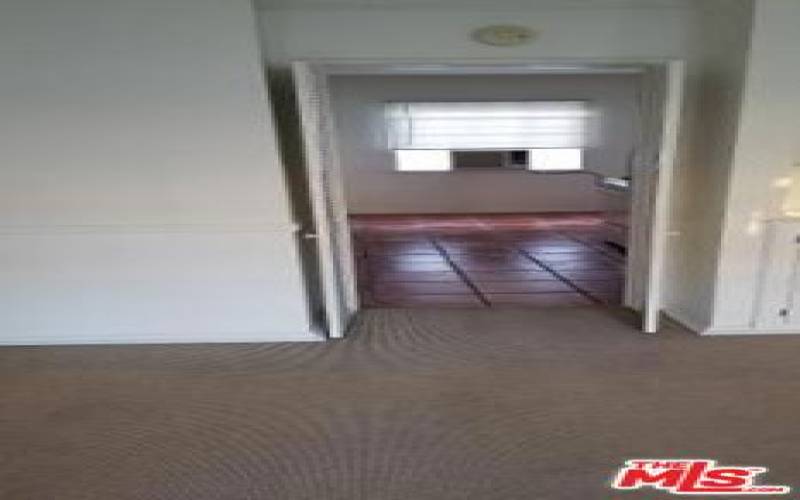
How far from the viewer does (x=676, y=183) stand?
3576 millimetres

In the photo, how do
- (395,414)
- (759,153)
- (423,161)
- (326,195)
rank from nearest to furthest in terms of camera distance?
(395,414) < (759,153) < (326,195) < (423,161)

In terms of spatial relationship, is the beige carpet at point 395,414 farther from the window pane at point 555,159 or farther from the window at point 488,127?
the window pane at point 555,159

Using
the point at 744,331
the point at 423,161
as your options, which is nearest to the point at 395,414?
the point at 744,331

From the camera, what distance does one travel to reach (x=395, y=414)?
8.14 feet

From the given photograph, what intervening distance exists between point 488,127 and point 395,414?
682 cm

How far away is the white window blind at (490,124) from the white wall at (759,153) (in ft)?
18.4

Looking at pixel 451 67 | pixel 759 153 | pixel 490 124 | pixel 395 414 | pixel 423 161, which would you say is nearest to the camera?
pixel 395 414

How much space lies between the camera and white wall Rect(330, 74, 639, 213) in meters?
8.26

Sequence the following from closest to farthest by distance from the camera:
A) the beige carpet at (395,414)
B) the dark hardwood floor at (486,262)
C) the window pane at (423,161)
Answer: the beige carpet at (395,414)
the dark hardwood floor at (486,262)
the window pane at (423,161)

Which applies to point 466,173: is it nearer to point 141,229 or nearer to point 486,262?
point 486,262

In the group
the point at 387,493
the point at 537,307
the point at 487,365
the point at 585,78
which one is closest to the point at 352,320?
the point at 487,365

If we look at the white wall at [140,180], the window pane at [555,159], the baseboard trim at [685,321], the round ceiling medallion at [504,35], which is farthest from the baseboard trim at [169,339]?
the window pane at [555,159]

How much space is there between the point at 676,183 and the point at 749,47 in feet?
3.40

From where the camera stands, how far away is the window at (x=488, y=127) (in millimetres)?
8336
